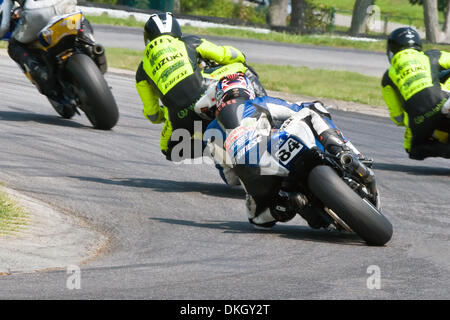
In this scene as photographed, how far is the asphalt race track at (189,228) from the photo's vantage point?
226 inches

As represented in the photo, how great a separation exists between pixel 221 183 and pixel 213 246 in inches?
131

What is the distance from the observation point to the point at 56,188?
931 cm

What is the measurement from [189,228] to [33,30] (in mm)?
5773

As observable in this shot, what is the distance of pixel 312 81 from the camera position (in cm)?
2177

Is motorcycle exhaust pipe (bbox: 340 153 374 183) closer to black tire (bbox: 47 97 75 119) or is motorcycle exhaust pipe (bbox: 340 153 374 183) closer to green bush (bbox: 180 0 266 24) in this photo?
black tire (bbox: 47 97 75 119)

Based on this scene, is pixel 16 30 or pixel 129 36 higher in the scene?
pixel 16 30

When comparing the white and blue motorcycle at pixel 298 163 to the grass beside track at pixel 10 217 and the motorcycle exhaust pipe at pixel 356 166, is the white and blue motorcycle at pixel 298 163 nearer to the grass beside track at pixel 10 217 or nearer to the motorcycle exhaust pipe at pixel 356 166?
the motorcycle exhaust pipe at pixel 356 166

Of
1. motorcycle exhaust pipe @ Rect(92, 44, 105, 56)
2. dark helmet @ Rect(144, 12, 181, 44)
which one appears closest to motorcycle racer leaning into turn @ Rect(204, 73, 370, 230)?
dark helmet @ Rect(144, 12, 181, 44)

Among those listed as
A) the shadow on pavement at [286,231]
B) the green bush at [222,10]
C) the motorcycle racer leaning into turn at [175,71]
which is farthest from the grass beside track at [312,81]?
the green bush at [222,10]

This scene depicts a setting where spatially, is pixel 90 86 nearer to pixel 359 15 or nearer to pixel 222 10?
pixel 359 15

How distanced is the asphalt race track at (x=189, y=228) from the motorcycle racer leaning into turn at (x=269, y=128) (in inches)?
7.9

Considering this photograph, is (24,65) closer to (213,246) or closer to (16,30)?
(16,30)

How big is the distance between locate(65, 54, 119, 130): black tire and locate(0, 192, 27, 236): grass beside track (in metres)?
4.43
